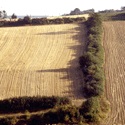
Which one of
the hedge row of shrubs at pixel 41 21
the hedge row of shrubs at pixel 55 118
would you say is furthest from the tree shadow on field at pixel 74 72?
the hedge row of shrubs at pixel 41 21

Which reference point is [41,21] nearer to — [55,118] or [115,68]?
[115,68]

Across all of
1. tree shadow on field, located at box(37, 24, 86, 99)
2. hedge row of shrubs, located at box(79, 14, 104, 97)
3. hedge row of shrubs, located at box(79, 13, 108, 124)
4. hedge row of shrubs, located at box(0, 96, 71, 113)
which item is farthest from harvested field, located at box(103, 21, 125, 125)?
hedge row of shrubs, located at box(0, 96, 71, 113)

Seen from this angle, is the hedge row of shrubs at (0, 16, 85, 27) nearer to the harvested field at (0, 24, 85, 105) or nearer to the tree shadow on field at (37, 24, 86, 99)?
the harvested field at (0, 24, 85, 105)

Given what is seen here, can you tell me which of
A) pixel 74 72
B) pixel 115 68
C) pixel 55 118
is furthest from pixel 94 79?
pixel 55 118

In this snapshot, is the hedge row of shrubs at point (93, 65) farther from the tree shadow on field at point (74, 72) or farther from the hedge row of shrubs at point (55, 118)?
the hedge row of shrubs at point (55, 118)

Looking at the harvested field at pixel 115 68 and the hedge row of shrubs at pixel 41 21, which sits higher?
the hedge row of shrubs at pixel 41 21
